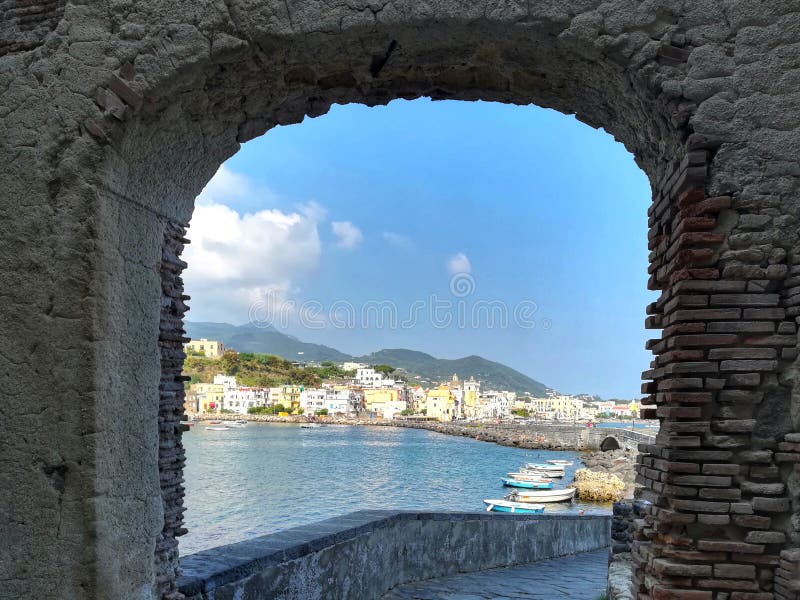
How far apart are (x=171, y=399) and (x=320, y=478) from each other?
42.1 metres

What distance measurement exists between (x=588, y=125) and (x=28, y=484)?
11.3ft

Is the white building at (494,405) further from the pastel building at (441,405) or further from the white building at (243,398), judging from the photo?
the white building at (243,398)

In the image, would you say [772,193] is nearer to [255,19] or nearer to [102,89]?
[255,19]

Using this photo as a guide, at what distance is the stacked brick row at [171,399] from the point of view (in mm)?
3859

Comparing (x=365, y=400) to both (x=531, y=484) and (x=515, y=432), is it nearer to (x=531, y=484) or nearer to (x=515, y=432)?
(x=515, y=432)

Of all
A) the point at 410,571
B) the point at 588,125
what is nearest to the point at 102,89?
the point at 588,125

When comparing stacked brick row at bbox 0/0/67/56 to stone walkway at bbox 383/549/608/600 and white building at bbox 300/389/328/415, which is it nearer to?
stone walkway at bbox 383/549/608/600

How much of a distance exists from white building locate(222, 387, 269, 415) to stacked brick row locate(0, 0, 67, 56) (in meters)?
101

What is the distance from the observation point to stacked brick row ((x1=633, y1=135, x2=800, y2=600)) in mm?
2795

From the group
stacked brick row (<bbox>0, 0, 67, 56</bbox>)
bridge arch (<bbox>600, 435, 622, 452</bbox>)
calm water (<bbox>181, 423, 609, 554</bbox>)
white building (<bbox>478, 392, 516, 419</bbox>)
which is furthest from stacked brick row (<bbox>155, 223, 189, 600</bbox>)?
white building (<bbox>478, 392, 516, 419</bbox>)

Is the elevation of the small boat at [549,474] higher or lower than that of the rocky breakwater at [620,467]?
lower

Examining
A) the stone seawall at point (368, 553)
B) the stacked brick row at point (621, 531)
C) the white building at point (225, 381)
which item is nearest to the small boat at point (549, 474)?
the stone seawall at point (368, 553)

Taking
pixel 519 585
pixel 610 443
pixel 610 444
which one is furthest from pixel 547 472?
pixel 519 585

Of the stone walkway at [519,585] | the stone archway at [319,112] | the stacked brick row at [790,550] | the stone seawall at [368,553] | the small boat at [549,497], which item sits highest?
the stone archway at [319,112]
